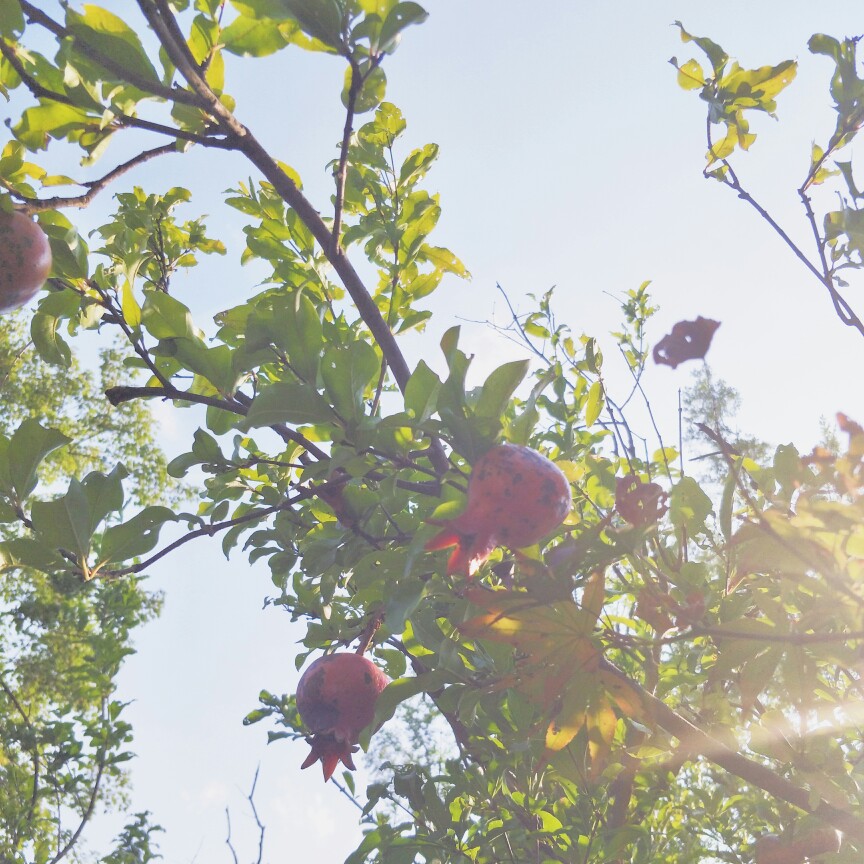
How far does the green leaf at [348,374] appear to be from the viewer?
0.87 metres

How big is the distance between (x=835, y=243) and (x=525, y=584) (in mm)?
777

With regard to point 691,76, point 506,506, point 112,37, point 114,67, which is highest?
point 691,76

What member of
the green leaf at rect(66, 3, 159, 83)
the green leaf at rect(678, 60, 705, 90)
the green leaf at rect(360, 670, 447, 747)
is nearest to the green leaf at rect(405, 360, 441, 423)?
the green leaf at rect(360, 670, 447, 747)

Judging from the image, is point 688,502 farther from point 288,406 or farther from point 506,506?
point 288,406

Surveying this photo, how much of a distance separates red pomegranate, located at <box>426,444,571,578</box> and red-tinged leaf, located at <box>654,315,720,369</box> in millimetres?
175

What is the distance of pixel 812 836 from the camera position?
46.9 inches

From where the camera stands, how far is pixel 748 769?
0.99m

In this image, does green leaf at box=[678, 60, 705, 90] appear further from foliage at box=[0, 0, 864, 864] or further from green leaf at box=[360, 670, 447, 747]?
green leaf at box=[360, 670, 447, 747]

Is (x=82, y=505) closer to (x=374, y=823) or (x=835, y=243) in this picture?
(x=835, y=243)

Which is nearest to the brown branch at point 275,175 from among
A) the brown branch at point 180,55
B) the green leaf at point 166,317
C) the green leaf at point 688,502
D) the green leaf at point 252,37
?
the brown branch at point 180,55

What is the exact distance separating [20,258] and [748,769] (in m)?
1.17

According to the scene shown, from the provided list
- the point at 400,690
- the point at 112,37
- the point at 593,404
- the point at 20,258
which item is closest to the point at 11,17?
the point at 112,37

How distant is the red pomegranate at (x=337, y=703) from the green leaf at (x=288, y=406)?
1.42 ft

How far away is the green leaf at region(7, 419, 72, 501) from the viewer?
95cm
